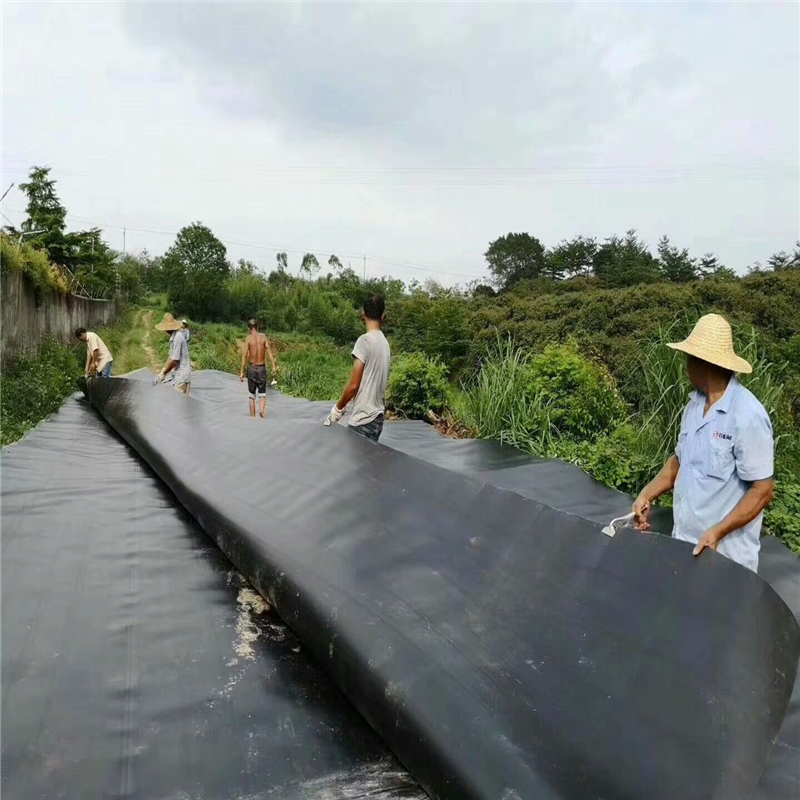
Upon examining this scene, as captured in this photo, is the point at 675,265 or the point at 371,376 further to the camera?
the point at 675,265

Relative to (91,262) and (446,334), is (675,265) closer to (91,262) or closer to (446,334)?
(446,334)

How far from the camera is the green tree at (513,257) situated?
3838 centimetres

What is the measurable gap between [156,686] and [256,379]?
477 centimetres

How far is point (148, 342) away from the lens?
62.0ft

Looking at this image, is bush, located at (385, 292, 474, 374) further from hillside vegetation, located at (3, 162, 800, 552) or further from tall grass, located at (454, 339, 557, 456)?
tall grass, located at (454, 339, 557, 456)

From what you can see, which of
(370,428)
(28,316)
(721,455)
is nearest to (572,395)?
(370,428)

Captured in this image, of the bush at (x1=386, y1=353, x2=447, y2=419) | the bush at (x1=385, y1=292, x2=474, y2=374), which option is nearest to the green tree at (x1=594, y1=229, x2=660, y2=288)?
the bush at (x1=385, y1=292, x2=474, y2=374)

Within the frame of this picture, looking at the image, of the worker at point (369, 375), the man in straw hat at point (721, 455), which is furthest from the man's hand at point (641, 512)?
the worker at point (369, 375)

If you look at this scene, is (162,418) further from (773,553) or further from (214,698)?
(773,553)

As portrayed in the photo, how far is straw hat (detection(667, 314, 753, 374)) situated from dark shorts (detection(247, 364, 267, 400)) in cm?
491

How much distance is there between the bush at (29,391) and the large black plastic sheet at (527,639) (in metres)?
4.26

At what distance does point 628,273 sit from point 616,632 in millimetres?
19985

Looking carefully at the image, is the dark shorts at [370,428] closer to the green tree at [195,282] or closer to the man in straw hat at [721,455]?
the man in straw hat at [721,455]

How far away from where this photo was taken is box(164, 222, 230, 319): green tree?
24.3m
